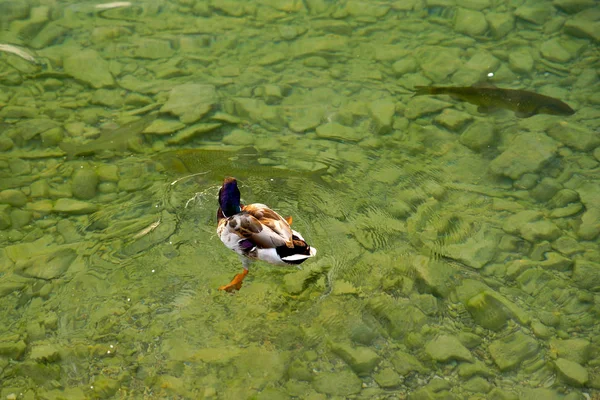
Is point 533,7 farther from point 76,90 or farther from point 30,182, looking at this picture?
point 30,182

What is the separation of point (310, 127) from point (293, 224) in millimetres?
1222

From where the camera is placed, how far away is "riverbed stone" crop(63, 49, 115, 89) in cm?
649

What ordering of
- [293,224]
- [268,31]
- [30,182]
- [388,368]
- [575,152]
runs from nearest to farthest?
1. [388,368]
2. [293,224]
3. [30,182]
4. [575,152]
5. [268,31]

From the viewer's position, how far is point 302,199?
5.38m

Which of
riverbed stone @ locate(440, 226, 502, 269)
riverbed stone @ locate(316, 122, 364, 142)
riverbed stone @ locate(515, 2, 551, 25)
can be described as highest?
riverbed stone @ locate(515, 2, 551, 25)

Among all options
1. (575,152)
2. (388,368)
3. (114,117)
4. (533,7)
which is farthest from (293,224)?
(533,7)

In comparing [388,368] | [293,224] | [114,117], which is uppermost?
[114,117]

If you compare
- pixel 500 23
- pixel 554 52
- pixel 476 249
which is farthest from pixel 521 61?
pixel 476 249

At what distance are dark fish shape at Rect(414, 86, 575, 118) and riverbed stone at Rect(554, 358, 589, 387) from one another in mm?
2684

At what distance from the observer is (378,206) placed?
17.6 ft

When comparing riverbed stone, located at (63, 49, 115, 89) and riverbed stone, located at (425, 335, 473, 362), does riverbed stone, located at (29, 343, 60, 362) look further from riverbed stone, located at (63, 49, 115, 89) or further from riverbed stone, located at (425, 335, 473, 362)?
riverbed stone, located at (63, 49, 115, 89)

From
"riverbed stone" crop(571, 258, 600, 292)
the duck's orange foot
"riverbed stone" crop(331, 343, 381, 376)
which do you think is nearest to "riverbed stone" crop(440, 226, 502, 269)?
"riverbed stone" crop(571, 258, 600, 292)

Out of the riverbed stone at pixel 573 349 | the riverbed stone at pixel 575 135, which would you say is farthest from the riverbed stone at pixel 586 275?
the riverbed stone at pixel 575 135

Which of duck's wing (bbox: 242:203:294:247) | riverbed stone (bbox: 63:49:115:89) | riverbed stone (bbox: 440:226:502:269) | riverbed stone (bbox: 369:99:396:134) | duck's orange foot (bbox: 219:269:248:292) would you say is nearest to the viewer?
duck's wing (bbox: 242:203:294:247)
